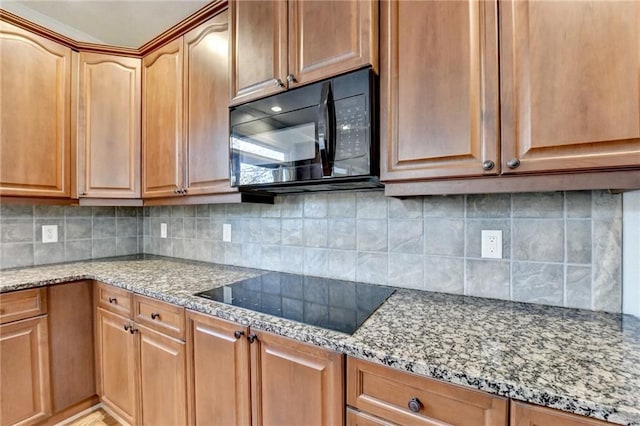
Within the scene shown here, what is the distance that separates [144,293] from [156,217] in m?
1.23

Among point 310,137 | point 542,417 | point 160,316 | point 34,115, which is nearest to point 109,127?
point 34,115

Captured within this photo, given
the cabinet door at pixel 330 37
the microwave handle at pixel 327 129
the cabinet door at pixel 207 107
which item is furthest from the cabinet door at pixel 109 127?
the microwave handle at pixel 327 129

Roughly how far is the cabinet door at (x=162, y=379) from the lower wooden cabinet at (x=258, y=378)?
79 millimetres

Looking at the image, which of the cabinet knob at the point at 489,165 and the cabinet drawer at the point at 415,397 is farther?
the cabinet knob at the point at 489,165

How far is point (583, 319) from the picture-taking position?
955 millimetres

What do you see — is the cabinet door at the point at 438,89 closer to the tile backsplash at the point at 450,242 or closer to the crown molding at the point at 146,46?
the tile backsplash at the point at 450,242

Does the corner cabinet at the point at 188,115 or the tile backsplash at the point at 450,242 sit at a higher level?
the corner cabinet at the point at 188,115

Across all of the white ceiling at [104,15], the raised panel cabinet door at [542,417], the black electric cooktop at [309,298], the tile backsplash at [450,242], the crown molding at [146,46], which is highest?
the white ceiling at [104,15]

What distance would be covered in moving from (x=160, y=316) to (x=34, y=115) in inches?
58.9

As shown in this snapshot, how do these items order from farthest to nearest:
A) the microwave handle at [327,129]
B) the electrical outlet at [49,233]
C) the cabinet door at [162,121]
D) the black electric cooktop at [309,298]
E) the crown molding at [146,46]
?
the electrical outlet at [49,233]
the cabinet door at [162,121]
the crown molding at [146,46]
the microwave handle at [327,129]
the black electric cooktop at [309,298]

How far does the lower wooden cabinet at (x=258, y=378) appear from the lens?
89 centimetres

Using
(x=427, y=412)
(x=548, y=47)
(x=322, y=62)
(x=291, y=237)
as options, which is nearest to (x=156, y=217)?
(x=291, y=237)

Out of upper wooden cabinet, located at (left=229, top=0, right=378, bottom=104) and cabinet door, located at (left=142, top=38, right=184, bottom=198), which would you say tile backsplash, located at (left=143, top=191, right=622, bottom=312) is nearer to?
cabinet door, located at (left=142, top=38, right=184, bottom=198)

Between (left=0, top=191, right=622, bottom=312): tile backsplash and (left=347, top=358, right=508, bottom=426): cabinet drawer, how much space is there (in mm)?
616
